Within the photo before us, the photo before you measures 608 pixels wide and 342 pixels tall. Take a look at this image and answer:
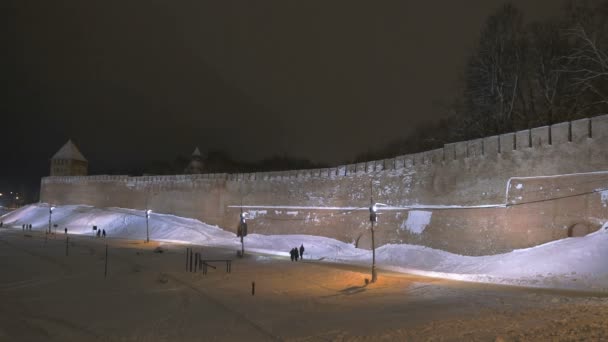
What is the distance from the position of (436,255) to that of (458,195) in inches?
90.3

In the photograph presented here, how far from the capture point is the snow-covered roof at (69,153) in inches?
2042

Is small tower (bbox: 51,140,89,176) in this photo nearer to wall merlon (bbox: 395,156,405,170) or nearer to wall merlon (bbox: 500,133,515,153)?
wall merlon (bbox: 395,156,405,170)

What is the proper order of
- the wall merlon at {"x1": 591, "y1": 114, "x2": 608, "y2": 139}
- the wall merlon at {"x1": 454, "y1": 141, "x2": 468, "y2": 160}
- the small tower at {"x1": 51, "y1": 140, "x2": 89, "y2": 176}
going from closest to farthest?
the wall merlon at {"x1": 591, "y1": 114, "x2": 608, "y2": 139}, the wall merlon at {"x1": 454, "y1": 141, "x2": 468, "y2": 160}, the small tower at {"x1": 51, "y1": 140, "x2": 89, "y2": 176}

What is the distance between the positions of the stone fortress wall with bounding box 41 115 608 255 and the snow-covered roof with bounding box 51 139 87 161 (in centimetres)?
3261

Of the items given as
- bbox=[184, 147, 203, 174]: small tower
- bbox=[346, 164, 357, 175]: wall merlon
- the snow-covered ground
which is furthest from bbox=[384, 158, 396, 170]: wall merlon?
bbox=[184, 147, 203, 174]: small tower

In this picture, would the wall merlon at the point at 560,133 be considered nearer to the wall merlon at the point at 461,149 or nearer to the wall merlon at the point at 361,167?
the wall merlon at the point at 461,149

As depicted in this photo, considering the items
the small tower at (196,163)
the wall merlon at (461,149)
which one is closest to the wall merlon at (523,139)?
the wall merlon at (461,149)

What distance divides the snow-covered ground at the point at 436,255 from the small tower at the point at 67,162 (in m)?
20.8

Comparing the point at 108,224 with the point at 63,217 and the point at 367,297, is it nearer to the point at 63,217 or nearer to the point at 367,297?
the point at 63,217

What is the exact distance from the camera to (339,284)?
11641mm

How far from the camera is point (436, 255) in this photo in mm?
15484

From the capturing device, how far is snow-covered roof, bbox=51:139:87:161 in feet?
170

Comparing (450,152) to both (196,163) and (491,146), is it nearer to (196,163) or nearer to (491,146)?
(491,146)

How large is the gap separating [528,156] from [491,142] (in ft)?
4.74
